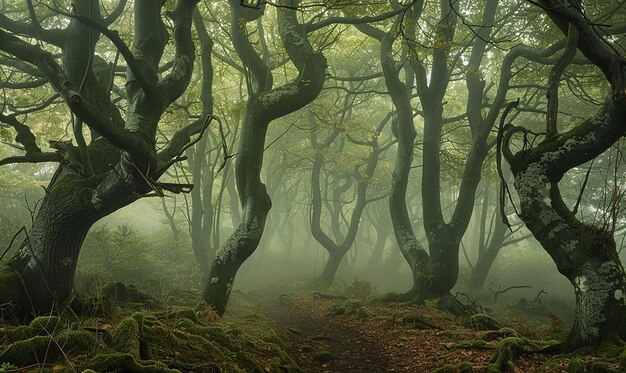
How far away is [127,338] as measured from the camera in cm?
364

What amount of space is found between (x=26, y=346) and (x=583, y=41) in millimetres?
7313

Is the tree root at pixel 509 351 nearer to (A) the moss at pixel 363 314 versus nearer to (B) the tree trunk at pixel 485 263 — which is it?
(A) the moss at pixel 363 314

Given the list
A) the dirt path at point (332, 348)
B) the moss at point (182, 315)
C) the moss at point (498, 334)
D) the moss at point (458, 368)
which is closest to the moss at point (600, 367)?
the moss at point (458, 368)

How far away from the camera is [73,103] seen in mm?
3980

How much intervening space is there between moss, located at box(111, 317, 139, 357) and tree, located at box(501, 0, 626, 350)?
5.15m

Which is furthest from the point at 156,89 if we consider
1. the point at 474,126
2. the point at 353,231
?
the point at 353,231

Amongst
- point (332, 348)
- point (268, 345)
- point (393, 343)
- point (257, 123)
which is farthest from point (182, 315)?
point (257, 123)

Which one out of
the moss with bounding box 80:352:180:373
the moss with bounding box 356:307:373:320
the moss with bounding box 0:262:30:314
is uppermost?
the moss with bounding box 0:262:30:314

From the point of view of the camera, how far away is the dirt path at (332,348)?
19.5 ft

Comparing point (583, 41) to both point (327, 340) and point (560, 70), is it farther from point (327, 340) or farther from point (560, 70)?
point (327, 340)

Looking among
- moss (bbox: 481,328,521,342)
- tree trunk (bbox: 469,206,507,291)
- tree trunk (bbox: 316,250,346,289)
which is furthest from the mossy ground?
tree trunk (bbox: 469,206,507,291)

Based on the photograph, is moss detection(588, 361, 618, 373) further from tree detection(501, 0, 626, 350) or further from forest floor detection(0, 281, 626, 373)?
tree detection(501, 0, 626, 350)

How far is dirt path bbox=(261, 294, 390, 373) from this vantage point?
594cm

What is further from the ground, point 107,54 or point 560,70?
point 107,54
